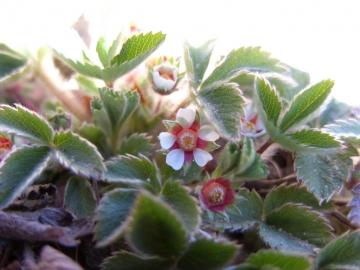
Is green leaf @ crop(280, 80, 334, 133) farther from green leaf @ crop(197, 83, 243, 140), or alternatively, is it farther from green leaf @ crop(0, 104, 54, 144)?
green leaf @ crop(0, 104, 54, 144)

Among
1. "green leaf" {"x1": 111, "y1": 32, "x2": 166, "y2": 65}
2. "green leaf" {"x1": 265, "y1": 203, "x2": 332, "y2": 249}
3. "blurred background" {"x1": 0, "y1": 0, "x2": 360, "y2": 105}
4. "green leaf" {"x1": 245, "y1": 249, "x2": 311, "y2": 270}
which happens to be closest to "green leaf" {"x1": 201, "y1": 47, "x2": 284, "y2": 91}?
"blurred background" {"x1": 0, "y1": 0, "x2": 360, "y2": 105}

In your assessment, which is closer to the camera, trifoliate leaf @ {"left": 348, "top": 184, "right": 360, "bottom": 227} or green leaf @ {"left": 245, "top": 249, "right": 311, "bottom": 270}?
green leaf @ {"left": 245, "top": 249, "right": 311, "bottom": 270}

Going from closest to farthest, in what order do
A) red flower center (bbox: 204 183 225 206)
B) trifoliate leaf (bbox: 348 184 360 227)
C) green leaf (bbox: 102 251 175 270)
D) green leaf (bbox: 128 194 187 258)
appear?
green leaf (bbox: 128 194 187 258), green leaf (bbox: 102 251 175 270), red flower center (bbox: 204 183 225 206), trifoliate leaf (bbox: 348 184 360 227)

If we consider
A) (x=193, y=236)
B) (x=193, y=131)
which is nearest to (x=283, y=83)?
(x=193, y=131)

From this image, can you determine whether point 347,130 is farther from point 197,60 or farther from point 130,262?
point 130,262

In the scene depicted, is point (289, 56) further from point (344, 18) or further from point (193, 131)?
point (193, 131)

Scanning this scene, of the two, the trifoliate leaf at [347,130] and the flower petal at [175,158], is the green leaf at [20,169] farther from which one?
the trifoliate leaf at [347,130]
